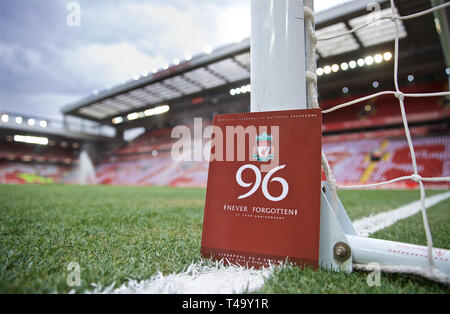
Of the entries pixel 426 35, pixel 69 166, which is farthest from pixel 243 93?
pixel 69 166

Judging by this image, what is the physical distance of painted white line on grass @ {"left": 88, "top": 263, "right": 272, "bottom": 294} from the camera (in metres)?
0.68

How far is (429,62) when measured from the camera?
1162 centimetres

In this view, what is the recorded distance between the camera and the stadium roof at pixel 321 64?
8594mm

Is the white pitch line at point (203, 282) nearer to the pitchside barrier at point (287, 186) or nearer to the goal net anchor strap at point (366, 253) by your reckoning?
the pitchside barrier at point (287, 186)

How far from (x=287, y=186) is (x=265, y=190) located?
8 cm

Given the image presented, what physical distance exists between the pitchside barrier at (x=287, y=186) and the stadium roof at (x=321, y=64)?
3.31m

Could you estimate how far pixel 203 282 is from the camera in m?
0.74

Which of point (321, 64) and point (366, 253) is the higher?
point (321, 64)

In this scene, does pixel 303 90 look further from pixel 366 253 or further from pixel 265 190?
pixel 366 253

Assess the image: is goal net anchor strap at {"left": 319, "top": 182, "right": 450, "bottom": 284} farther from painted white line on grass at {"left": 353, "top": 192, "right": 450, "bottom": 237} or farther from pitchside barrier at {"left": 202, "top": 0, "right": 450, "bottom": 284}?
painted white line on grass at {"left": 353, "top": 192, "right": 450, "bottom": 237}

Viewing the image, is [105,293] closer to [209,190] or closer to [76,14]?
[209,190]

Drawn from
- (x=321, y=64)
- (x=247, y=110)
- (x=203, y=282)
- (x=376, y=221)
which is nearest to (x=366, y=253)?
(x=203, y=282)

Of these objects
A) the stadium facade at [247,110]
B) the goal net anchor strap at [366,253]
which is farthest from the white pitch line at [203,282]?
the stadium facade at [247,110]

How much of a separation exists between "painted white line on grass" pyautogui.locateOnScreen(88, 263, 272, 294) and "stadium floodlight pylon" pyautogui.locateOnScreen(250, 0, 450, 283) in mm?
247
